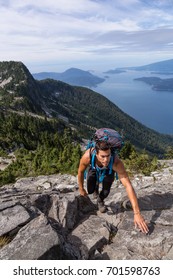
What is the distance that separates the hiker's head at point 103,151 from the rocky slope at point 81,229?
6.91 ft

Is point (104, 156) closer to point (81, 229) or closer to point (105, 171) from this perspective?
point (105, 171)

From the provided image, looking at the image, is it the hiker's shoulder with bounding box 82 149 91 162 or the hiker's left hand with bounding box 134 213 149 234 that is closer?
the hiker's left hand with bounding box 134 213 149 234

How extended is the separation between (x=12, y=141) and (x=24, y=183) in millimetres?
55686

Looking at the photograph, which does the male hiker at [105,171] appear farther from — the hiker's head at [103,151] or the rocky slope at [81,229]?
the rocky slope at [81,229]

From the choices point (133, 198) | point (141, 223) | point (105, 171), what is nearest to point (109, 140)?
point (105, 171)

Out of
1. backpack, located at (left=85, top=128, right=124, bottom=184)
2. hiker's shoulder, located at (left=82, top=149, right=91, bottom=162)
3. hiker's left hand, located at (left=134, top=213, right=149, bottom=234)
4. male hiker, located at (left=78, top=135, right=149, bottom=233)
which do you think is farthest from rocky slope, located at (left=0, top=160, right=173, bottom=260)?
backpack, located at (left=85, top=128, right=124, bottom=184)

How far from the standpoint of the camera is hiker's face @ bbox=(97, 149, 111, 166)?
7121 mm

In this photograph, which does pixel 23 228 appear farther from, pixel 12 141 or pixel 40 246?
pixel 12 141

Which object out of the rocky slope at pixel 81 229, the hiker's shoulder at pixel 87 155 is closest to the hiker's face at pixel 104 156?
the hiker's shoulder at pixel 87 155

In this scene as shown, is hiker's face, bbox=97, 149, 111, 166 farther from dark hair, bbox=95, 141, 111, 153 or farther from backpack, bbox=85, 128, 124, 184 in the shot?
backpack, bbox=85, 128, 124, 184

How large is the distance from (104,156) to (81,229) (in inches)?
95.6

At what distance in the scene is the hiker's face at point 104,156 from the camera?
23.4 ft

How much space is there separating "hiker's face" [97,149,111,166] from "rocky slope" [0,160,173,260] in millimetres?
2031

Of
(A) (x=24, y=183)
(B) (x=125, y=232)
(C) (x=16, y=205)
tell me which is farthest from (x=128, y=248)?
(A) (x=24, y=183)
